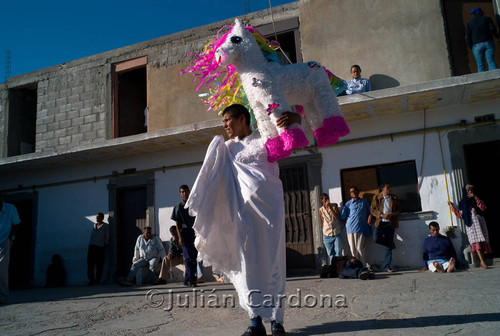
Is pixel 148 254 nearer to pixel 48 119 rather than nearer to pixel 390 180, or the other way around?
pixel 390 180

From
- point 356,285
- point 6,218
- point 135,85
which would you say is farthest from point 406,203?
point 135,85

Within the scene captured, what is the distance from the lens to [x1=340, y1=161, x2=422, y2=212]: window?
325 inches

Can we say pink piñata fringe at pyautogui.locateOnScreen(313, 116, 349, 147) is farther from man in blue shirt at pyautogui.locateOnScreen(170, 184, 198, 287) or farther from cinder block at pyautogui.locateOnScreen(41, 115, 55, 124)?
cinder block at pyautogui.locateOnScreen(41, 115, 55, 124)

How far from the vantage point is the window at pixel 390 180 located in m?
8.25

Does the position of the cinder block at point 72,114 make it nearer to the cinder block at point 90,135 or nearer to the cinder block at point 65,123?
the cinder block at point 65,123

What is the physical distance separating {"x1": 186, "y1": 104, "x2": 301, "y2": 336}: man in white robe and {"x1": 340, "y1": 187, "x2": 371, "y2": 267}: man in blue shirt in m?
5.14

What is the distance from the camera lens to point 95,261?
10414 mm

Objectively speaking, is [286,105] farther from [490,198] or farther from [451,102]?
[490,198]

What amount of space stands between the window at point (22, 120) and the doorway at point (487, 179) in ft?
40.9

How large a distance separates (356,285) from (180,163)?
593cm

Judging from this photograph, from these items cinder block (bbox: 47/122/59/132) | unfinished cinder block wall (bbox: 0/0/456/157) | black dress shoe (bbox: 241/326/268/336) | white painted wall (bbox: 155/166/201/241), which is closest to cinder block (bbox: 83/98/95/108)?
unfinished cinder block wall (bbox: 0/0/456/157)

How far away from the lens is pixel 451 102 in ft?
26.1

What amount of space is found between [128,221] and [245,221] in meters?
8.48

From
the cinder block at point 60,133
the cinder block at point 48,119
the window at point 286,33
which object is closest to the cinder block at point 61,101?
the cinder block at point 48,119
